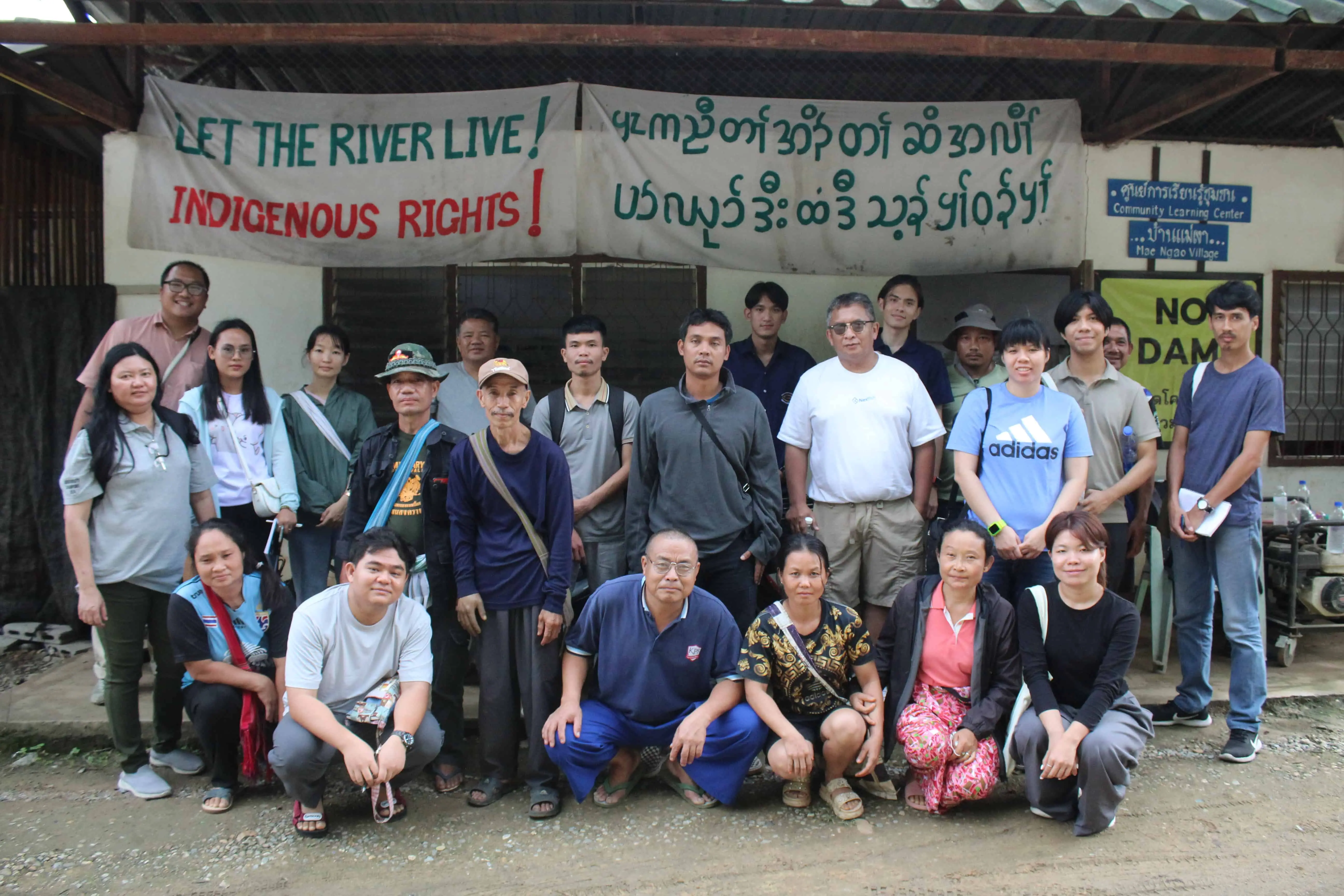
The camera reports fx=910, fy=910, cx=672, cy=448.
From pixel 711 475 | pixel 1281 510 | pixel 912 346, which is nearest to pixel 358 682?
pixel 711 475

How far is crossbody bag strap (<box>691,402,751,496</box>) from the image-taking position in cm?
387

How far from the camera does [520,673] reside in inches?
147

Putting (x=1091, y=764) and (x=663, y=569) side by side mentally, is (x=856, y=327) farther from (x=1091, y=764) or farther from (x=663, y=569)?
(x=1091, y=764)

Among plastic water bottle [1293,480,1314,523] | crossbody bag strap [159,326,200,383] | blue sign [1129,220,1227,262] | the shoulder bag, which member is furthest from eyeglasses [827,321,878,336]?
crossbody bag strap [159,326,200,383]

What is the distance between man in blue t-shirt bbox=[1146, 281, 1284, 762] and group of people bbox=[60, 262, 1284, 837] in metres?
0.01

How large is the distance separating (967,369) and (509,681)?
2.85 meters

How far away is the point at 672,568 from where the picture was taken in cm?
342

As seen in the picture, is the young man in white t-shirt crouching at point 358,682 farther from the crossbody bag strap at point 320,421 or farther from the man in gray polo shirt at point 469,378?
the man in gray polo shirt at point 469,378

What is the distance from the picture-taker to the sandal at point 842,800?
11.4 feet

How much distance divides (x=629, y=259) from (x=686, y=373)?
1.21m

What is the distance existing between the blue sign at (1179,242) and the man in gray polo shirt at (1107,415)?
1906 millimetres

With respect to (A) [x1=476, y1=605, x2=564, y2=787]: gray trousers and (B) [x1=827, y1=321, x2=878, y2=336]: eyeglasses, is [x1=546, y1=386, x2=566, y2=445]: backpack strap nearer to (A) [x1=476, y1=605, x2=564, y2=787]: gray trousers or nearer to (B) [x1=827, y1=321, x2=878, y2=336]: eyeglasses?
(A) [x1=476, y1=605, x2=564, y2=787]: gray trousers

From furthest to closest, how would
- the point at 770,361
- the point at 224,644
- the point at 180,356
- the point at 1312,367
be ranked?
the point at 1312,367
the point at 770,361
the point at 180,356
the point at 224,644

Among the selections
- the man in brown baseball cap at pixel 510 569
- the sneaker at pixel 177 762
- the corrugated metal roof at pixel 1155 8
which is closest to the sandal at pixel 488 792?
the man in brown baseball cap at pixel 510 569
